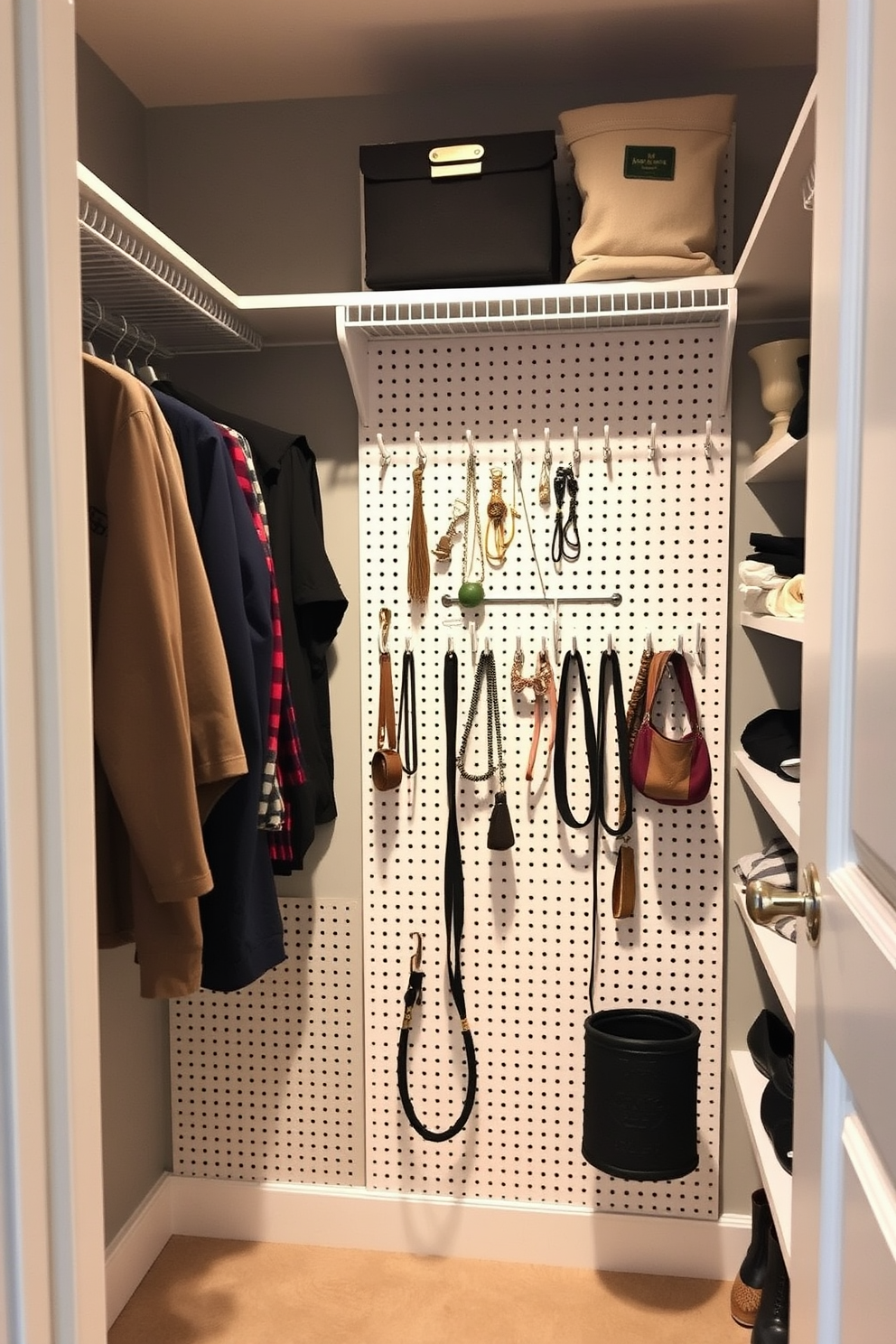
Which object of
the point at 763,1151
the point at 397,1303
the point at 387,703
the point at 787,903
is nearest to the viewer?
the point at 787,903

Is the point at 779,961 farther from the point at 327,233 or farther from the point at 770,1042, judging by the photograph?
the point at 327,233

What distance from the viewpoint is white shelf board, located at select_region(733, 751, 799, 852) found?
5.52 ft

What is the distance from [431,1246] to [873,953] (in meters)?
2.07

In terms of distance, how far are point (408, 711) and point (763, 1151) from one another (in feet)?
3.68

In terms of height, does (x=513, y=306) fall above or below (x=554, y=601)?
above

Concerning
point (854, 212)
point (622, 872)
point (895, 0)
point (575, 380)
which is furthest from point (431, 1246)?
point (895, 0)

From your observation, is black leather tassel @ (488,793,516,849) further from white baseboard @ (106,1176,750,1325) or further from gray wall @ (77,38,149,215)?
gray wall @ (77,38,149,215)

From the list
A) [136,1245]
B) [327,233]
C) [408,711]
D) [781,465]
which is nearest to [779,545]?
[781,465]

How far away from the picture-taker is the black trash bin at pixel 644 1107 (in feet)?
7.13

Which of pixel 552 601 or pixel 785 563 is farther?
pixel 552 601

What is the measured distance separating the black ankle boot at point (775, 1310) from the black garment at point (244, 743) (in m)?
1.12

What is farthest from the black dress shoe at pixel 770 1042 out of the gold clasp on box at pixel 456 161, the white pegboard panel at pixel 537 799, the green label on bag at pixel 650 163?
the gold clasp on box at pixel 456 161

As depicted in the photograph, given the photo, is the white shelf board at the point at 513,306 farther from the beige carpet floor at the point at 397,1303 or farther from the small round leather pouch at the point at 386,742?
the beige carpet floor at the point at 397,1303

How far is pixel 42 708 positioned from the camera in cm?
76
